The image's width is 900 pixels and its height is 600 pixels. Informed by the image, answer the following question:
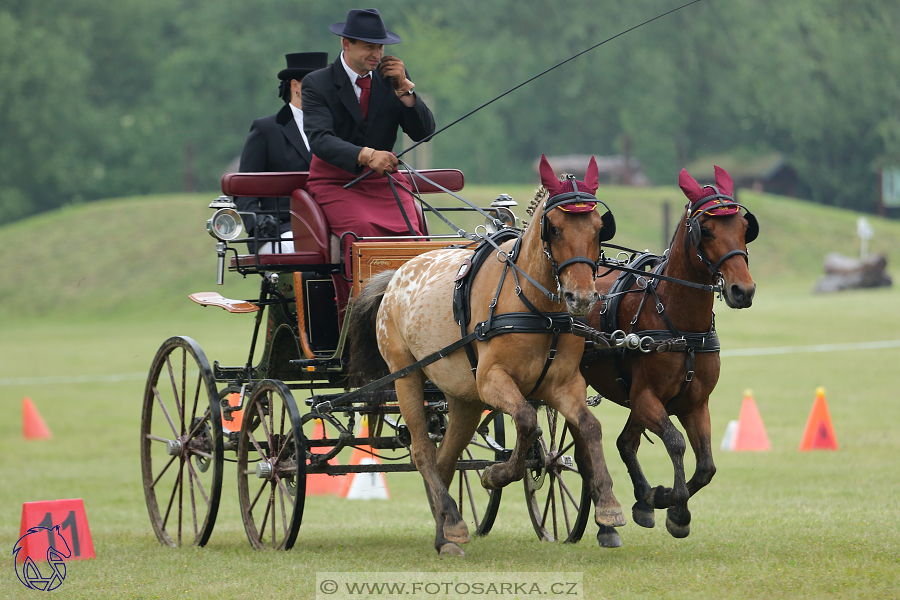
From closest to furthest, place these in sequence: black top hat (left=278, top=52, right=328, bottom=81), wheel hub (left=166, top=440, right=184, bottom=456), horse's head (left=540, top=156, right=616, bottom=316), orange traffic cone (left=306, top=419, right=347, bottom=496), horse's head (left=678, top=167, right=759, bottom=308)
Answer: horse's head (left=540, top=156, right=616, bottom=316) → horse's head (left=678, top=167, right=759, bottom=308) → wheel hub (left=166, top=440, right=184, bottom=456) → black top hat (left=278, top=52, right=328, bottom=81) → orange traffic cone (left=306, top=419, right=347, bottom=496)

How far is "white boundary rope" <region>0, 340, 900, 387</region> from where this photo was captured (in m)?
19.8

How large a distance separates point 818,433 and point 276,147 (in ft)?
20.4

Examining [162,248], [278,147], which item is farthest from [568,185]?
[162,248]

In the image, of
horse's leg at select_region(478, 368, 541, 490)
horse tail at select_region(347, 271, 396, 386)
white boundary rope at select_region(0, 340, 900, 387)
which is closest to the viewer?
horse's leg at select_region(478, 368, 541, 490)

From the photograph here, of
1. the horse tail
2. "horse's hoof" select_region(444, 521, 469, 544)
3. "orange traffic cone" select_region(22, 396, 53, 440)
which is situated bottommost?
"orange traffic cone" select_region(22, 396, 53, 440)

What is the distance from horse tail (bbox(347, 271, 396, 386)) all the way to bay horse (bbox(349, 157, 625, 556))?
11mm

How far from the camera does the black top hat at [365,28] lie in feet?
21.9

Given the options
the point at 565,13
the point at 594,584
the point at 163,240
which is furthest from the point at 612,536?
the point at 565,13

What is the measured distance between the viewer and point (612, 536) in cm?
571

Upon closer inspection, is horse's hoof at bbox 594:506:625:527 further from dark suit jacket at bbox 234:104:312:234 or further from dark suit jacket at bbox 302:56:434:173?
dark suit jacket at bbox 234:104:312:234

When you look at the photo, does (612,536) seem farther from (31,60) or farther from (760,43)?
(760,43)

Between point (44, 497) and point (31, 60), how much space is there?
50400mm

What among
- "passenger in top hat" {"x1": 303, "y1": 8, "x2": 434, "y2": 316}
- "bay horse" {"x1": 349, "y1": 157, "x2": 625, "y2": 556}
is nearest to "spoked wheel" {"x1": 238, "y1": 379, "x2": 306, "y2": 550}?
"bay horse" {"x1": 349, "y1": 157, "x2": 625, "y2": 556}

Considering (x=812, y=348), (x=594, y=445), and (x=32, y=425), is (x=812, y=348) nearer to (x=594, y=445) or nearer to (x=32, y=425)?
(x=32, y=425)
